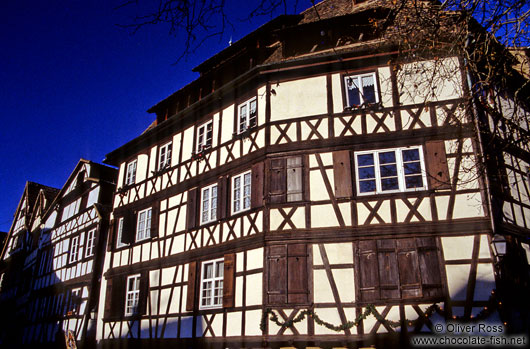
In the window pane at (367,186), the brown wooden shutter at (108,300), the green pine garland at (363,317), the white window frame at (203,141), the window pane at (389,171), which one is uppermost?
the white window frame at (203,141)

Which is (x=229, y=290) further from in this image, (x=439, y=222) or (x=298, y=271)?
(x=439, y=222)

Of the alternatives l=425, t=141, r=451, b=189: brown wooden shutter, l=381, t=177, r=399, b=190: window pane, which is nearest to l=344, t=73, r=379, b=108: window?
l=425, t=141, r=451, b=189: brown wooden shutter

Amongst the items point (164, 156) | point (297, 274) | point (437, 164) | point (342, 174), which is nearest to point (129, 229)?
point (164, 156)

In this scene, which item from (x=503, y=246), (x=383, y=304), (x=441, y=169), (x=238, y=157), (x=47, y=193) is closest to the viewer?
(x=503, y=246)

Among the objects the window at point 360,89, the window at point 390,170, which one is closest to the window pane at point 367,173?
the window at point 390,170

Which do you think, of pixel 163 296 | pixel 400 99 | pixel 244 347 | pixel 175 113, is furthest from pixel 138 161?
pixel 400 99

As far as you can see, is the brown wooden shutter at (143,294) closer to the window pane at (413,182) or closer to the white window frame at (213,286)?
the white window frame at (213,286)

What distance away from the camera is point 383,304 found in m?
11.6

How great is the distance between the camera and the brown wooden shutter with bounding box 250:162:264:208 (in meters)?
14.0

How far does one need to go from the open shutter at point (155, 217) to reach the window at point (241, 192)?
14.5ft

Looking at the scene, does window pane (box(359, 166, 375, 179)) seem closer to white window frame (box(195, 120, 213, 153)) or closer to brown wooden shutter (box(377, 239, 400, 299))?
brown wooden shutter (box(377, 239, 400, 299))

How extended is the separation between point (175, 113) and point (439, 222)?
12448 mm

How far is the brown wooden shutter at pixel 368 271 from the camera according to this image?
11773 millimetres

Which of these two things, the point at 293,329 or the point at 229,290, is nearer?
the point at 293,329
